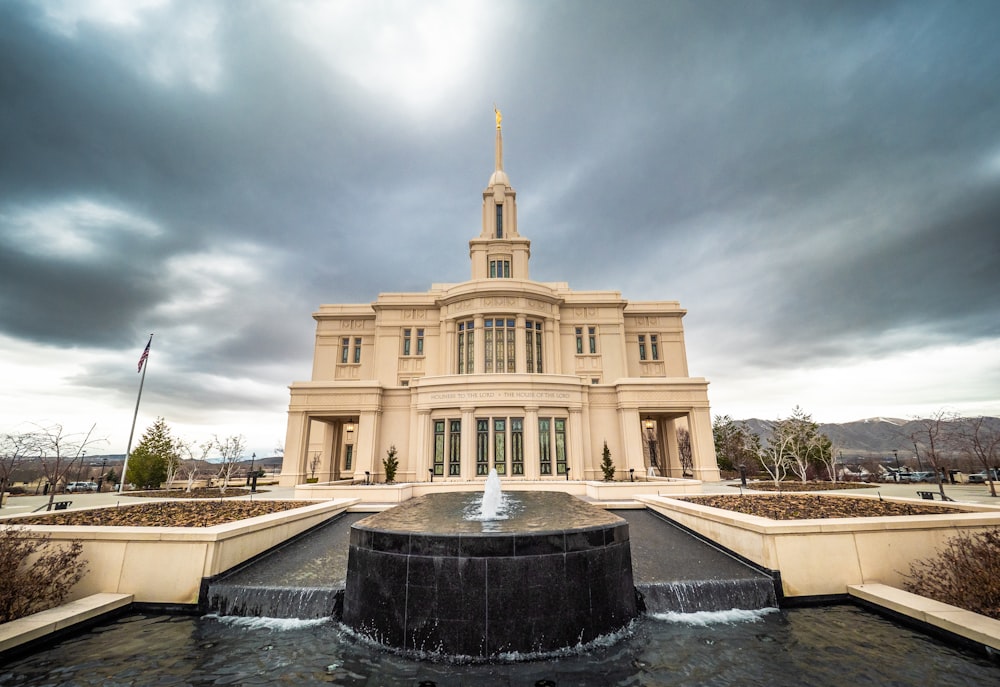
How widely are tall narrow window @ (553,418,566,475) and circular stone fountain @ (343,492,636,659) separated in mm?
18770

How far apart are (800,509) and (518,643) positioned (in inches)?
374

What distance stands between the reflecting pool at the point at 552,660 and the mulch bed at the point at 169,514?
3.69m

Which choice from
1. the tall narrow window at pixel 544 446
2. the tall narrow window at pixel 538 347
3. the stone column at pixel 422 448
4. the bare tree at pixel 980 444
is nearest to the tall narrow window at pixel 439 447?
the stone column at pixel 422 448

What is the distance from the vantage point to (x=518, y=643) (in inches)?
238

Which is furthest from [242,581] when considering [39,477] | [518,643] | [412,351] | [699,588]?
[39,477]

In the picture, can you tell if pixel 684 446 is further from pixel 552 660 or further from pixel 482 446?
pixel 552 660

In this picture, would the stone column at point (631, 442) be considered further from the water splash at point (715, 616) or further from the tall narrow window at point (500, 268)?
the water splash at point (715, 616)

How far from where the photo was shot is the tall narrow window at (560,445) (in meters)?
25.7

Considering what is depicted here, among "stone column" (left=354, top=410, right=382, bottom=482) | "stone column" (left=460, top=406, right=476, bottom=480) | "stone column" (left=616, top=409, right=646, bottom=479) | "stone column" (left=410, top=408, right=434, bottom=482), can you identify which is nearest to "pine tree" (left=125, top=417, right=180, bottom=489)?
"stone column" (left=354, top=410, right=382, bottom=482)

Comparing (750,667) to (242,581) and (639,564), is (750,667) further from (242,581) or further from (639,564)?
(242,581)

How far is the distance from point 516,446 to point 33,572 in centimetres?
2015

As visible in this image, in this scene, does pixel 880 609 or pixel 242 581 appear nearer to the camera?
pixel 880 609

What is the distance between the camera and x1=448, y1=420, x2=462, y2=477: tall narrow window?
25453 mm

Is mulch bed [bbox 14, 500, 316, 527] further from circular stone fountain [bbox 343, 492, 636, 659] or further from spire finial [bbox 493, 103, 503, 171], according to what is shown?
spire finial [bbox 493, 103, 503, 171]
